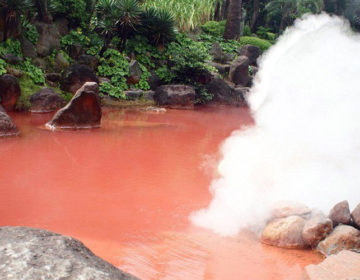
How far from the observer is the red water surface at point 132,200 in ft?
11.0

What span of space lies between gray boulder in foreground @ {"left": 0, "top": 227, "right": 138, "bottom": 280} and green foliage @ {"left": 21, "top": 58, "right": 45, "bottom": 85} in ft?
31.4

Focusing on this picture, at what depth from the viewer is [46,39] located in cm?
1182

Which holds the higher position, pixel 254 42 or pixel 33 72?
pixel 254 42

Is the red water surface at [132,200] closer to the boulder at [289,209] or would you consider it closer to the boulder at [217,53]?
the boulder at [289,209]

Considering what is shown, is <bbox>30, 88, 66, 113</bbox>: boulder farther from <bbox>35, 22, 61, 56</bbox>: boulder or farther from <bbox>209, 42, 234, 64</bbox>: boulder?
<bbox>209, 42, 234, 64</bbox>: boulder

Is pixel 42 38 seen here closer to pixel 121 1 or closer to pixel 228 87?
pixel 121 1

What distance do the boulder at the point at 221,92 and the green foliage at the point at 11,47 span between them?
6324mm

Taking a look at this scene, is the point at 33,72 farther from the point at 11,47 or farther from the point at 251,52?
the point at 251,52

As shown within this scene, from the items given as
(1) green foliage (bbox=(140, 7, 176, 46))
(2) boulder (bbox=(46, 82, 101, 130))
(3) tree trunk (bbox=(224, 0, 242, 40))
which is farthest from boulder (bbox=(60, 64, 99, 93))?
(3) tree trunk (bbox=(224, 0, 242, 40))

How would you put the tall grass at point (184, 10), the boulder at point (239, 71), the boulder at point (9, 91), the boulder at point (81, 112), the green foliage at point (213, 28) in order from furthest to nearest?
the green foliage at point (213, 28), the tall grass at point (184, 10), the boulder at point (239, 71), the boulder at point (9, 91), the boulder at point (81, 112)

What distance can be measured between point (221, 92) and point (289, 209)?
1059cm

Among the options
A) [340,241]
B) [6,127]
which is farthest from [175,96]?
[340,241]

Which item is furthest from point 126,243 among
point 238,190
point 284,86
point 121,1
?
point 121,1

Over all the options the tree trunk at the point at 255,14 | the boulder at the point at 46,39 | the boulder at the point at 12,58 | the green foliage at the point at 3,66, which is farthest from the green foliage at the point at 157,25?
the tree trunk at the point at 255,14
